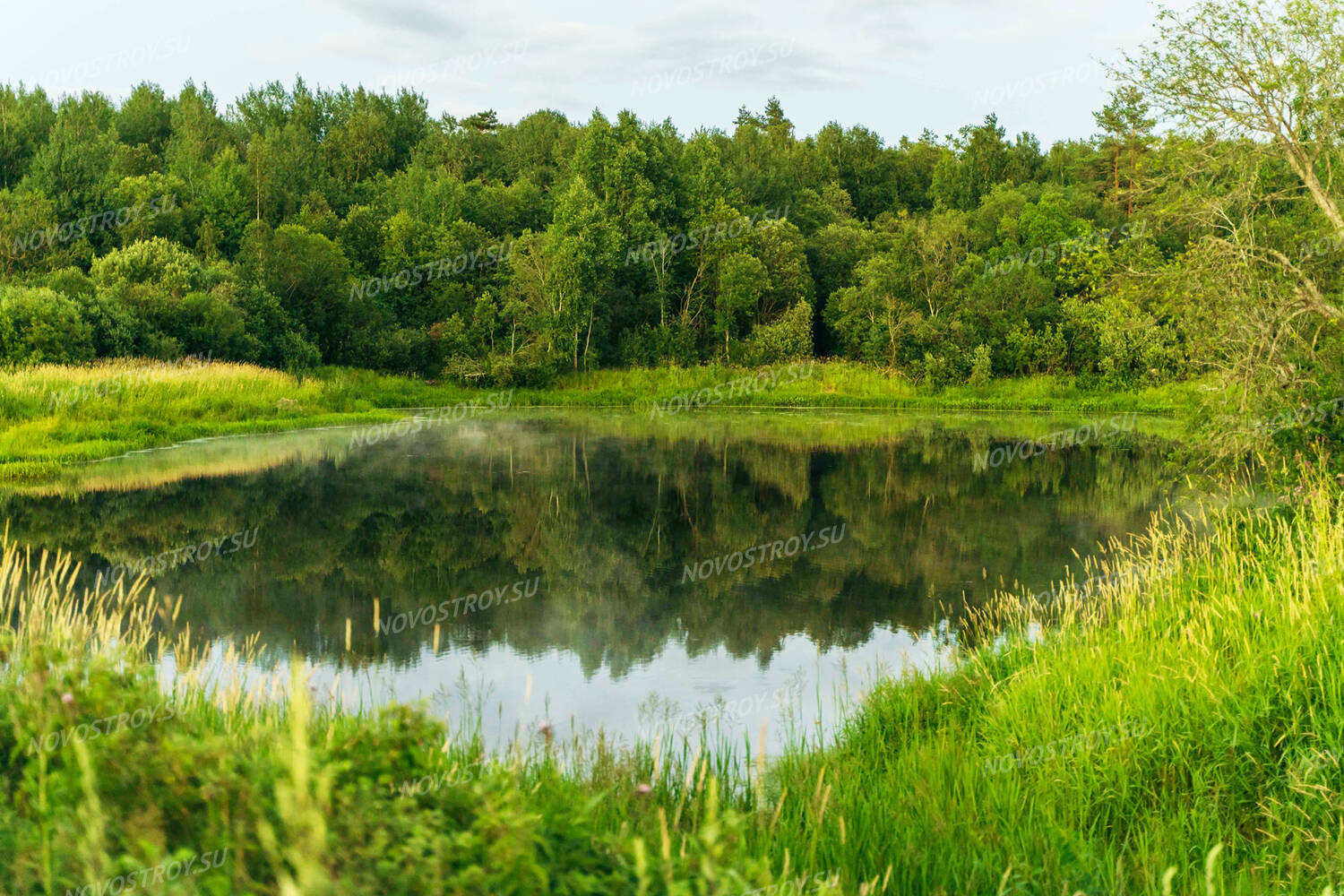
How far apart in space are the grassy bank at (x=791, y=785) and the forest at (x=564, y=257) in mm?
30523

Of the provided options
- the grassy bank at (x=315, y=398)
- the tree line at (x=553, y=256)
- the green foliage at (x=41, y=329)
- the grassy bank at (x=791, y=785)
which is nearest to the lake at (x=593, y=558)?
the grassy bank at (x=791, y=785)

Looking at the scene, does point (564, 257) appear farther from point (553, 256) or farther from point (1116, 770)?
point (1116, 770)

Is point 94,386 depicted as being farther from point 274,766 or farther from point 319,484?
→ point 274,766

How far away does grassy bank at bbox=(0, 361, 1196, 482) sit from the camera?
20.3 meters

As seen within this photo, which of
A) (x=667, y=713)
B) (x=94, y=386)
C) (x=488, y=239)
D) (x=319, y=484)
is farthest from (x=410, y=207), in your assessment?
(x=667, y=713)

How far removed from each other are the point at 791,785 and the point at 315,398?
3105 cm

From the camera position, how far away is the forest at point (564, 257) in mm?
42000

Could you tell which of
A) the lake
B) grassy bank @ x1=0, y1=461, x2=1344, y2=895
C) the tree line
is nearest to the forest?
the tree line

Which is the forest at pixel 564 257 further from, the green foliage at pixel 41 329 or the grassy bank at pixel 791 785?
the grassy bank at pixel 791 785

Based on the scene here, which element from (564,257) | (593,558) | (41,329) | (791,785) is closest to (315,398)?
(41,329)

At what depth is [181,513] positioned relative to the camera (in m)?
14.2

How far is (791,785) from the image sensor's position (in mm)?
4840

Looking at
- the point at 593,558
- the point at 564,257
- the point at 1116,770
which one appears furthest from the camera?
the point at 564,257

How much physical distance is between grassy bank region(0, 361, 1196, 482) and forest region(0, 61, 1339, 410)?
5.78 ft
